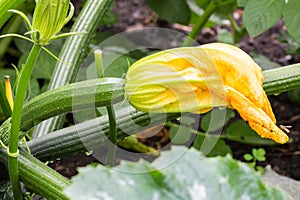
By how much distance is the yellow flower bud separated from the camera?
94cm

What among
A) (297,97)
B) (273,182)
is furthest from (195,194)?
(297,97)

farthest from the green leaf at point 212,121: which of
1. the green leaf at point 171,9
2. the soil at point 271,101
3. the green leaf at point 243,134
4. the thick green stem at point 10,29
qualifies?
the thick green stem at point 10,29

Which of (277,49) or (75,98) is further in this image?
(277,49)

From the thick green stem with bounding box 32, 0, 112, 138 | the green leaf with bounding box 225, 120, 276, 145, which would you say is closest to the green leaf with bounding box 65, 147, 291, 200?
the thick green stem with bounding box 32, 0, 112, 138

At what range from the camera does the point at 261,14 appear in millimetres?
1614

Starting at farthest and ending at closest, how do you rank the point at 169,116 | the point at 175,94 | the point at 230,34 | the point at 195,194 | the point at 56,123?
1. the point at 230,34
2. the point at 56,123
3. the point at 169,116
4. the point at 175,94
5. the point at 195,194

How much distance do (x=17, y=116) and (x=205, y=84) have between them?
0.31m

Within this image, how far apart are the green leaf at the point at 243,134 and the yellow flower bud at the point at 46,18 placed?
1.20 m

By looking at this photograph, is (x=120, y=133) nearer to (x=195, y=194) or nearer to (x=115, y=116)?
(x=115, y=116)

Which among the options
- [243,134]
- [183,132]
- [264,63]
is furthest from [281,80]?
[264,63]

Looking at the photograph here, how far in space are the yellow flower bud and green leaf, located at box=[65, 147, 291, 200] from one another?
24 cm

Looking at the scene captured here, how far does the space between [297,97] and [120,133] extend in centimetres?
116

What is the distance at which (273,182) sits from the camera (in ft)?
5.16

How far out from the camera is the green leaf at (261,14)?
1.60m
